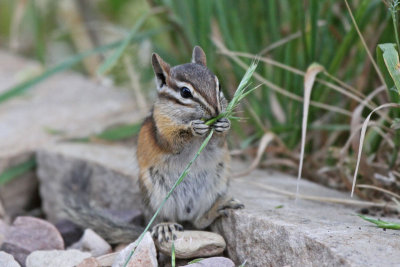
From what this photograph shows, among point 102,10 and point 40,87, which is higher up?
point 102,10

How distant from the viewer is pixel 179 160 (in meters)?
2.74

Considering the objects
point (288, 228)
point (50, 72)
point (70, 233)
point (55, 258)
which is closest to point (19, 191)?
point (50, 72)

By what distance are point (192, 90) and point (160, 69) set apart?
12.4 inches

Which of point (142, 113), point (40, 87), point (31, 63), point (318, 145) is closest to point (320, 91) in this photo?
point (318, 145)

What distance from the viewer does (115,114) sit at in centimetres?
467

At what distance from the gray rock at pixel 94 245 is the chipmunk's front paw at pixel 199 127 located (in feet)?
2.67

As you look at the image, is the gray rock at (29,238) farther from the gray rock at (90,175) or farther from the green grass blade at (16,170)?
the green grass blade at (16,170)

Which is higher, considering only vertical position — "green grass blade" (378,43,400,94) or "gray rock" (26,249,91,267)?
"green grass blade" (378,43,400,94)

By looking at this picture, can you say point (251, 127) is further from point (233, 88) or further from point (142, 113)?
point (142, 113)

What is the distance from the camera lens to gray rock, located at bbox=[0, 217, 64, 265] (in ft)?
9.20

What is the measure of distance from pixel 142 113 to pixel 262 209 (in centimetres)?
206

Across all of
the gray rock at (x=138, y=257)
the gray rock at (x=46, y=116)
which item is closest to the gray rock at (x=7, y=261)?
the gray rock at (x=138, y=257)

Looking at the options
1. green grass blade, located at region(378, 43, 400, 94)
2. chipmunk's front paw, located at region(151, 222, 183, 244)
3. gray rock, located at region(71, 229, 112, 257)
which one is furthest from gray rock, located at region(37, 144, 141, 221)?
green grass blade, located at region(378, 43, 400, 94)

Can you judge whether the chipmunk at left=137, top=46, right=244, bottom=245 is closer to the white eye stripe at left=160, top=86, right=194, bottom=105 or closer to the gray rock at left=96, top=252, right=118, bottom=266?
the white eye stripe at left=160, top=86, right=194, bottom=105
